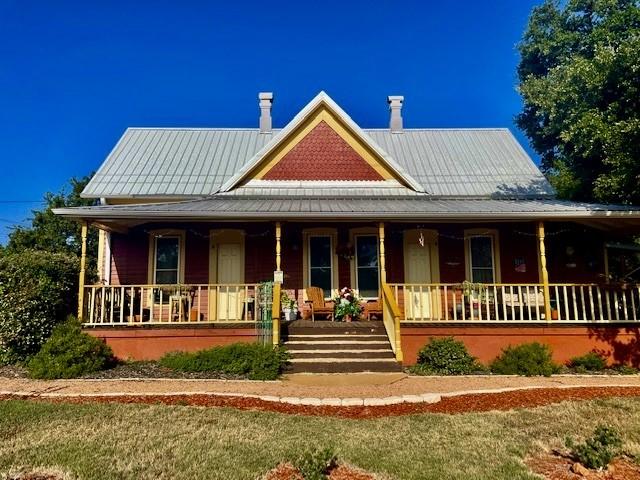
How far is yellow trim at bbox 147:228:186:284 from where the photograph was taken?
45.3 feet

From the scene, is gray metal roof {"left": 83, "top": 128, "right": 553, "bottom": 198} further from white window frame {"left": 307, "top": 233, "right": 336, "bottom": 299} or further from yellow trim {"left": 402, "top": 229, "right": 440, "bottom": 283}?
white window frame {"left": 307, "top": 233, "right": 336, "bottom": 299}

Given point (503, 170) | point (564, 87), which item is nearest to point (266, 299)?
point (503, 170)

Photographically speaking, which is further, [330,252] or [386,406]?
[330,252]

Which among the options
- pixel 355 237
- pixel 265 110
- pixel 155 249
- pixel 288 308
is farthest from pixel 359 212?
pixel 265 110

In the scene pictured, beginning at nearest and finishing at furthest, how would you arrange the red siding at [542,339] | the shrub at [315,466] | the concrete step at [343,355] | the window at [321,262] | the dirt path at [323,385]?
the shrub at [315,466], the dirt path at [323,385], the concrete step at [343,355], the red siding at [542,339], the window at [321,262]

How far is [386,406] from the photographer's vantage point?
7.41 meters

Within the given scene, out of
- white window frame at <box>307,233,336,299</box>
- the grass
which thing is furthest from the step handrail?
the grass

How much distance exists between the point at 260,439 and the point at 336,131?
11.0m

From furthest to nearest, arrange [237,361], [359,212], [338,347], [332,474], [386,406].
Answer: [359,212], [338,347], [237,361], [386,406], [332,474]

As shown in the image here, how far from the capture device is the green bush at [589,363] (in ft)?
34.2

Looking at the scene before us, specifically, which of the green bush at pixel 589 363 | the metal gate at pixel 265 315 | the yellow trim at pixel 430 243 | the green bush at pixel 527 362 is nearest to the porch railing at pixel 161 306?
the metal gate at pixel 265 315

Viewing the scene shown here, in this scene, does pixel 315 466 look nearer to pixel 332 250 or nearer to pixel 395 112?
pixel 332 250

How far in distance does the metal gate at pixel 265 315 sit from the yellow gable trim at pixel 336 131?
15.6ft

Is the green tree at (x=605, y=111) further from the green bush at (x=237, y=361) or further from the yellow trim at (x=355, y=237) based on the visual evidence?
the green bush at (x=237, y=361)
